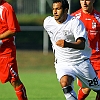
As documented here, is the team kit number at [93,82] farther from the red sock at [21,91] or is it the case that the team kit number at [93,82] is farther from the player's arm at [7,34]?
the player's arm at [7,34]

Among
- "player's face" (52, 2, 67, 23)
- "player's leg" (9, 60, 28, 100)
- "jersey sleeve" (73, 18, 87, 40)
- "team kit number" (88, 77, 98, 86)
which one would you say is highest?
"player's face" (52, 2, 67, 23)

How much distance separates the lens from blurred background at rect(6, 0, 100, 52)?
25.9 meters

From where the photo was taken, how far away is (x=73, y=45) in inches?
311

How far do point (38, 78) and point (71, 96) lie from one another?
8.72m

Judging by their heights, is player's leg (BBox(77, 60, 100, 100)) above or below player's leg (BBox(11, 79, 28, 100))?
above

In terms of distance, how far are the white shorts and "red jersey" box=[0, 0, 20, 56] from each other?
1118mm

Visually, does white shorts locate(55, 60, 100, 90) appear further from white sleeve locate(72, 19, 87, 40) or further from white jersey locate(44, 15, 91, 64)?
white sleeve locate(72, 19, 87, 40)

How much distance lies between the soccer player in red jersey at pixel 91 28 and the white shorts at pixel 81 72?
1102mm

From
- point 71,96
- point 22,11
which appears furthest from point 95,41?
point 22,11

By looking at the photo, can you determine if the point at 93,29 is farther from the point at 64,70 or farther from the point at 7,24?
the point at 64,70

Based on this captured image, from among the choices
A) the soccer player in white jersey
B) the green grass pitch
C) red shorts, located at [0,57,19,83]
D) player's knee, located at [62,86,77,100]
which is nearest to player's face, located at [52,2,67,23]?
the soccer player in white jersey

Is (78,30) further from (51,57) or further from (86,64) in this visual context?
(51,57)

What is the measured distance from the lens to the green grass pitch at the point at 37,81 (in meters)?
12.1

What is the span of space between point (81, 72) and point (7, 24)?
5.39 ft
